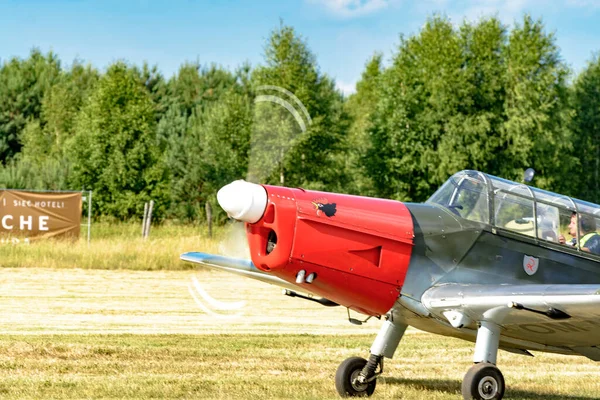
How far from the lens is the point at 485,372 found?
27.5ft

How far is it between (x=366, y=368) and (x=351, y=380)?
199 millimetres

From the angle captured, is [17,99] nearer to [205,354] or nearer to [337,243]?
[205,354]

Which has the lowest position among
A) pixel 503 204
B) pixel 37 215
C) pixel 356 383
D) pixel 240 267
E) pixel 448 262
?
pixel 356 383

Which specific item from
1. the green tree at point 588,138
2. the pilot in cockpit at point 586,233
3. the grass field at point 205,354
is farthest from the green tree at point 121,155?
the pilot in cockpit at point 586,233

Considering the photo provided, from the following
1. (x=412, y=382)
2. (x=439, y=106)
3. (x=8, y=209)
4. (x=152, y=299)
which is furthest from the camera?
(x=439, y=106)

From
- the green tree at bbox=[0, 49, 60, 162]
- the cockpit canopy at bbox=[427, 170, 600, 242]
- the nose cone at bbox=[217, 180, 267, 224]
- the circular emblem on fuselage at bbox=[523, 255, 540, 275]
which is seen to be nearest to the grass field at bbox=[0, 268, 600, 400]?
the circular emblem on fuselage at bbox=[523, 255, 540, 275]

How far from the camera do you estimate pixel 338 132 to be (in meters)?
43.5

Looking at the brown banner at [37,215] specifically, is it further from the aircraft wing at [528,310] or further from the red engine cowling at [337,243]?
the aircraft wing at [528,310]

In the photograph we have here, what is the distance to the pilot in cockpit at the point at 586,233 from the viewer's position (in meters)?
9.42

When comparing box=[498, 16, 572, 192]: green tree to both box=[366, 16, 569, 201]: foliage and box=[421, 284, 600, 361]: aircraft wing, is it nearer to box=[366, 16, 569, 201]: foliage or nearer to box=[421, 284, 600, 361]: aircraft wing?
box=[366, 16, 569, 201]: foliage

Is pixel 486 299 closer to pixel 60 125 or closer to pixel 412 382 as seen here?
Result: pixel 412 382

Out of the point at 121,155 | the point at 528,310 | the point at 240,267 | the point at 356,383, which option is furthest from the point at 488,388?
the point at 121,155

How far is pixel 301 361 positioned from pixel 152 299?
8.30m

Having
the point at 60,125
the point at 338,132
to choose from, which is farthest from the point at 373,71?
the point at 338,132
